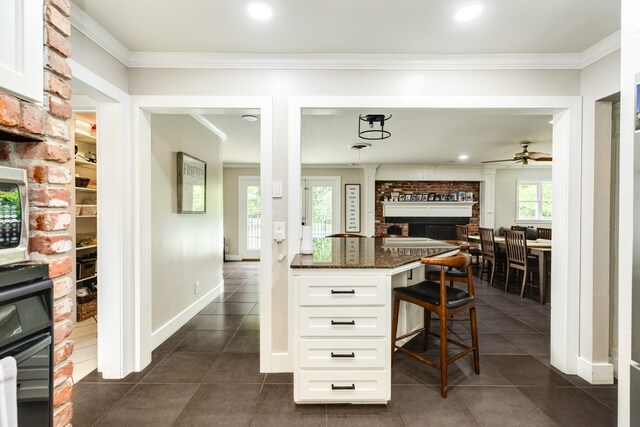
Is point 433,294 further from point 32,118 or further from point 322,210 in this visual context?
point 322,210

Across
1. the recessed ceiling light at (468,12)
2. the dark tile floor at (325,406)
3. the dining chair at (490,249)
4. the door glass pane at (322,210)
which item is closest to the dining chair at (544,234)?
the dining chair at (490,249)

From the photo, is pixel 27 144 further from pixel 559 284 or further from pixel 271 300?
pixel 559 284

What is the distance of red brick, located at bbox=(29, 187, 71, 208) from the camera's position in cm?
103

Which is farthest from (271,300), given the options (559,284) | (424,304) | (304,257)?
(559,284)

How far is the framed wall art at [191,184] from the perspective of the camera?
301cm

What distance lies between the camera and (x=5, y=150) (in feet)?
3.40

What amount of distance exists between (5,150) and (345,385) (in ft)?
6.09

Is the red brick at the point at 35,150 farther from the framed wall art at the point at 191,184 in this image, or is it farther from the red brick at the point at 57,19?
the framed wall art at the point at 191,184

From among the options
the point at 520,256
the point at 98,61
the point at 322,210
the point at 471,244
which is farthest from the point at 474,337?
the point at 322,210

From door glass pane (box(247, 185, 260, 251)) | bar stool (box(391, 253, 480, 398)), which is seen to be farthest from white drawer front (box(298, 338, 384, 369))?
door glass pane (box(247, 185, 260, 251))

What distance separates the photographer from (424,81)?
219 centimetres

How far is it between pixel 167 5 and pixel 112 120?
89 cm

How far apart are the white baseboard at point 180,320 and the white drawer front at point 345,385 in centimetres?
161

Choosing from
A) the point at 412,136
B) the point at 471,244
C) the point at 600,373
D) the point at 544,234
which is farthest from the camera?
the point at 471,244
